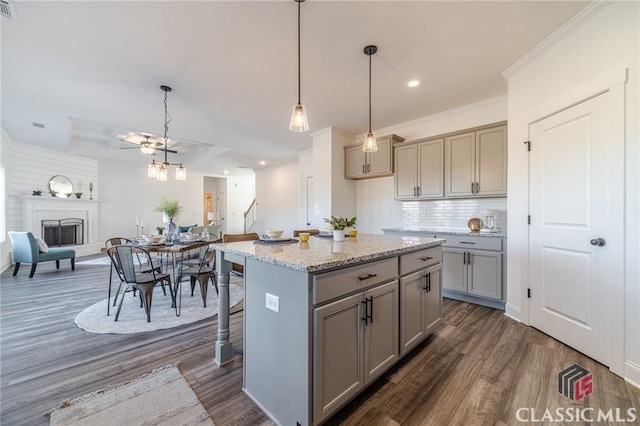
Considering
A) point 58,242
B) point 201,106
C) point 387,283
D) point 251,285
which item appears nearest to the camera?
point 251,285

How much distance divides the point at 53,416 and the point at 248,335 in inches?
46.7

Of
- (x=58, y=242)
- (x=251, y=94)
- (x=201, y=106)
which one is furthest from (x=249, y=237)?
(x=58, y=242)

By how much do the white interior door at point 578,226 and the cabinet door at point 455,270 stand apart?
2.68ft

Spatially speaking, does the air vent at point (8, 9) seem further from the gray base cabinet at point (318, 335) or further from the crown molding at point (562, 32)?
the crown molding at point (562, 32)

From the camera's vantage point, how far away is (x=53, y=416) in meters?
1.52

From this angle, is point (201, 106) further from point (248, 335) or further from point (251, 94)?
point (248, 335)

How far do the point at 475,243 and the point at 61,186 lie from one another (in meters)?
9.61

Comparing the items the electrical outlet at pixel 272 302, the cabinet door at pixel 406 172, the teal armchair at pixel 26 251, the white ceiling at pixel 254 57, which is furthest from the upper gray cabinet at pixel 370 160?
the teal armchair at pixel 26 251

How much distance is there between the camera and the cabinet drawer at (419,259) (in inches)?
78.0

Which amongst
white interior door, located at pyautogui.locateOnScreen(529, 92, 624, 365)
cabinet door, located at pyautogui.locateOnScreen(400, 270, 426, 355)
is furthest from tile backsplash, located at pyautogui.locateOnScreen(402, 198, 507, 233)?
cabinet door, located at pyautogui.locateOnScreen(400, 270, 426, 355)

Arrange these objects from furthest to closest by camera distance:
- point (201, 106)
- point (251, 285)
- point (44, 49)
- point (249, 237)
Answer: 1. point (201, 106)
2. point (249, 237)
3. point (44, 49)
4. point (251, 285)

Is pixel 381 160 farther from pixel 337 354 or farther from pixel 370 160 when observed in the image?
pixel 337 354

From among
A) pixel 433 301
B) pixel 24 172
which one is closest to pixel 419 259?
pixel 433 301

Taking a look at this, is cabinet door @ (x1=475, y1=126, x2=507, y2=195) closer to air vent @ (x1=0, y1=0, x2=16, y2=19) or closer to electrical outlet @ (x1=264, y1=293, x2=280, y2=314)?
electrical outlet @ (x1=264, y1=293, x2=280, y2=314)
